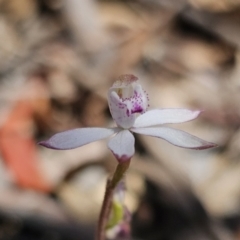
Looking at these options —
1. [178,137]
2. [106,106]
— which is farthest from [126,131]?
[106,106]

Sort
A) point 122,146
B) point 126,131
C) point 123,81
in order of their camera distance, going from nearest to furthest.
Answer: point 122,146 < point 126,131 < point 123,81

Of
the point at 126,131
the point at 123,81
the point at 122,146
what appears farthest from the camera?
the point at 123,81

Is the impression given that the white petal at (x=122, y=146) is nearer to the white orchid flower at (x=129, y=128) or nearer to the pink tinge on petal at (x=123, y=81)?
the white orchid flower at (x=129, y=128)

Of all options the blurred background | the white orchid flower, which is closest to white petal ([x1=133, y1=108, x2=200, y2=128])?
the white orchid flower

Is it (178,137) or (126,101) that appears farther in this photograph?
(126,101)

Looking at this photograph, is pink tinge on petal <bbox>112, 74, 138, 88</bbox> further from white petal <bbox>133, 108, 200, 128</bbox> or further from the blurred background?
the blurred background

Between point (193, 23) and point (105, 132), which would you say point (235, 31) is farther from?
point (105, 132)

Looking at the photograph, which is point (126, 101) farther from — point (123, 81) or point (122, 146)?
point (122, 146)

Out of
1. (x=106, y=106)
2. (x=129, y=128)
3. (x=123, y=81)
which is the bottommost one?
(x=129, y=128)
